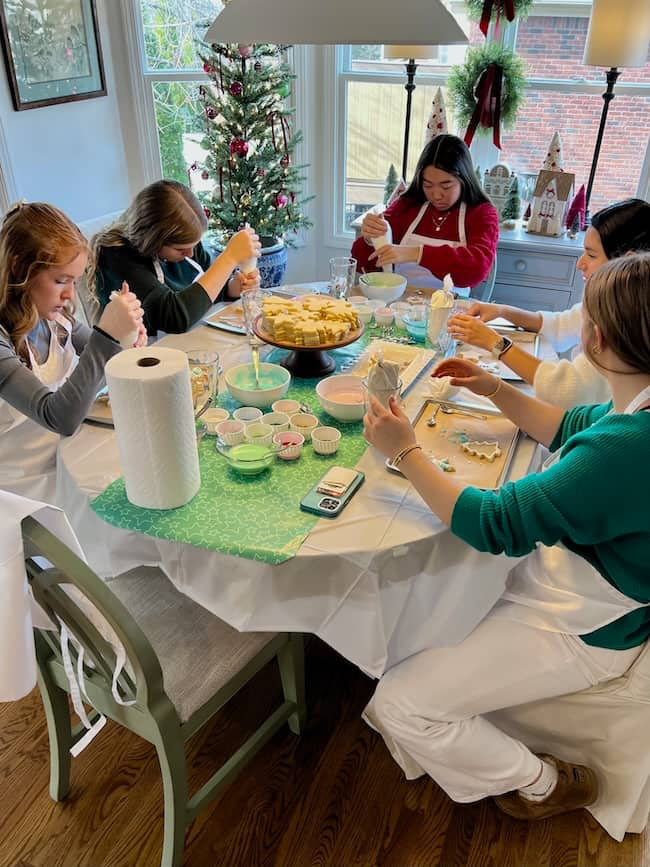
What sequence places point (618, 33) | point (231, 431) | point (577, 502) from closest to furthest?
point (577, 502), point (231, 431), point (618, 33)

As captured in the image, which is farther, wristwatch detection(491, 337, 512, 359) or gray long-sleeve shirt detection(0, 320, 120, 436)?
wristwatch detection(491, 337, 512, 359)

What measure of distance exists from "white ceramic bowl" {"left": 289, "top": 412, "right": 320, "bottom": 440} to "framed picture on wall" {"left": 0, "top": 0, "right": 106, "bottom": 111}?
2.41 m

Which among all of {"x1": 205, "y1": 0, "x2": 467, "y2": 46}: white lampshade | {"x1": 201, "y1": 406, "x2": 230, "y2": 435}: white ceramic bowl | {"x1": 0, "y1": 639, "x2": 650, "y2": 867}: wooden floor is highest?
{"x1": 205, "y1": 0, "x2": 467, "y2": 46}: white lampshade

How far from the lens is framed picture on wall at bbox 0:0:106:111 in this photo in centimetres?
294

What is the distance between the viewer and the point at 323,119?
3.75 m

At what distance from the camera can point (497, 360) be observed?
1771mm

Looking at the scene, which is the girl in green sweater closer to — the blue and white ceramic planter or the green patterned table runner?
the green patterned table runner

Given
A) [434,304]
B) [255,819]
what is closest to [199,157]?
[434,304]

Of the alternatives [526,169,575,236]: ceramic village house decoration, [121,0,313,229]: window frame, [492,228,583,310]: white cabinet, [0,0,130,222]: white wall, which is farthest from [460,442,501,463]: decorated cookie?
[121,0,313,229]: window frame

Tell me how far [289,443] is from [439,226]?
60.4 inches

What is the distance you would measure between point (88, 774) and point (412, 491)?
1.04 metres

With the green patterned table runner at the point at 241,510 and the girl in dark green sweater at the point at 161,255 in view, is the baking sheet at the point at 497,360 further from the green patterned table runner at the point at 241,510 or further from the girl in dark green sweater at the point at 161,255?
the girl in dark green sweater at the point at 161,255

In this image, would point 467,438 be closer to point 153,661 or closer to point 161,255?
point 153,661

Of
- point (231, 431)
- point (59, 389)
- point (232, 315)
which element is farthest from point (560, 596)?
point (232, 315)
